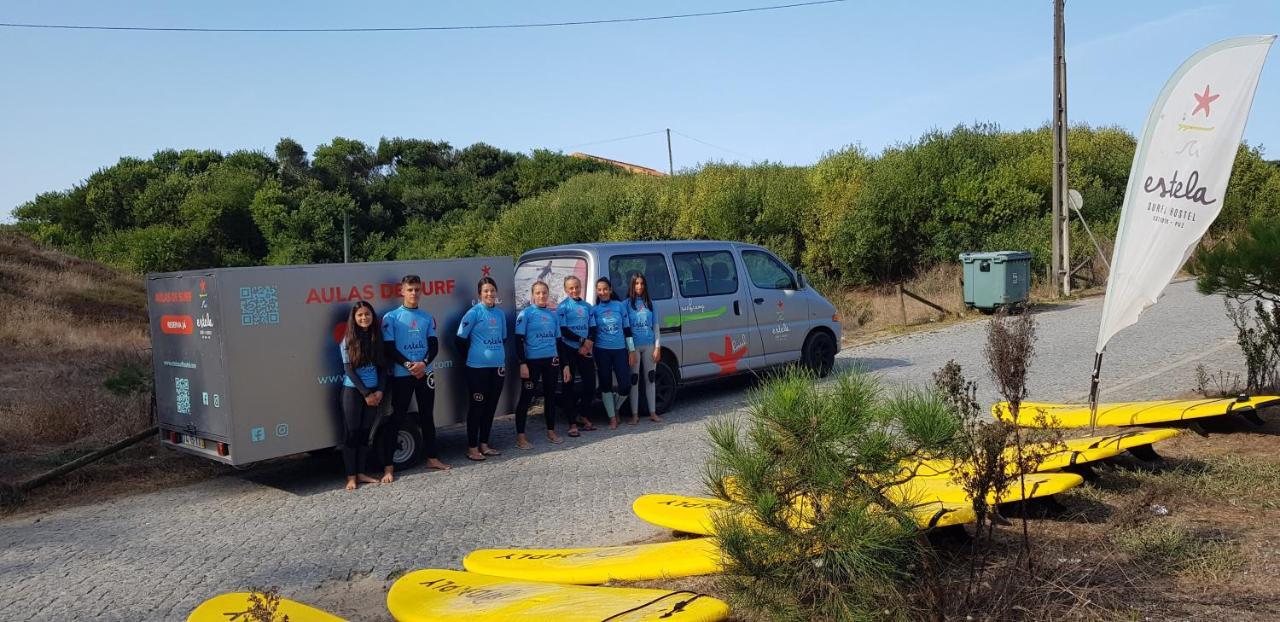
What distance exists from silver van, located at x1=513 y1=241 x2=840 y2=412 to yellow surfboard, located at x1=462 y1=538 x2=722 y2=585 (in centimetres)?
469

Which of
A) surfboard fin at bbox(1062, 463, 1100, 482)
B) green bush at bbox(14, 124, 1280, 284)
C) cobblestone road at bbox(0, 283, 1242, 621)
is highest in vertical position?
green bush at bbox(14, 124, 1280, 284)

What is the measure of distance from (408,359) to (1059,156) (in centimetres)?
1897

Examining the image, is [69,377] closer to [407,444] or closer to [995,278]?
[407,444]

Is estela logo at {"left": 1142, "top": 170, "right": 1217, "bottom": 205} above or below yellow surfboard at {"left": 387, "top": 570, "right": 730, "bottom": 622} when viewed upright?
above

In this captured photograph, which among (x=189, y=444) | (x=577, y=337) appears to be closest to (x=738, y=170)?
(x=577, y=337)

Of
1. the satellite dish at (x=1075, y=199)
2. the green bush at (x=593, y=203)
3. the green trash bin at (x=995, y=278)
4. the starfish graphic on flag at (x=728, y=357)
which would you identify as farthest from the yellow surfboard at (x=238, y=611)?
the green bush at (x=593, y=203)

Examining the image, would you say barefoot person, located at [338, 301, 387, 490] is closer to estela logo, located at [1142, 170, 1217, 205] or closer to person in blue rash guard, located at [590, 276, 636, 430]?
person in blue rash guard, located at [590, 276, 636, 430]

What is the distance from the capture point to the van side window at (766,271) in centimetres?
1174

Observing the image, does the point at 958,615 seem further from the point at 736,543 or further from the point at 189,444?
the point at 189,444

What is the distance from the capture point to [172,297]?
7965 millimetres

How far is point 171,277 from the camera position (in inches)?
313

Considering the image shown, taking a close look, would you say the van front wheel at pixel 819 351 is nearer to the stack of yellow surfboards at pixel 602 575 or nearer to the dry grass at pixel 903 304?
the dry grass at pixel 903 304

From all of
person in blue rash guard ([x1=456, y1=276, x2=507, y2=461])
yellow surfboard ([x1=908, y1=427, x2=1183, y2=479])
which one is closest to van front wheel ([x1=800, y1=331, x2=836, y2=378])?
person in blue rash guard ([x1=456, y1=276, x2=507, y2=461])

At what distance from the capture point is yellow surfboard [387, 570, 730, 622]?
4.11 meters
